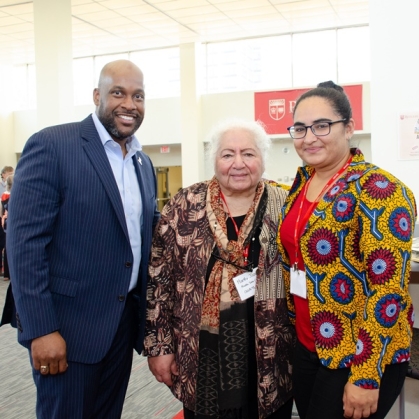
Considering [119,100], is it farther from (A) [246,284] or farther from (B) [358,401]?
(B) [358,401]

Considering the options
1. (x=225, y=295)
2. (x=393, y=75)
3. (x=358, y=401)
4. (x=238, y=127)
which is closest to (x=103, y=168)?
(x=238, y=127)

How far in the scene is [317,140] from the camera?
156 centimetres

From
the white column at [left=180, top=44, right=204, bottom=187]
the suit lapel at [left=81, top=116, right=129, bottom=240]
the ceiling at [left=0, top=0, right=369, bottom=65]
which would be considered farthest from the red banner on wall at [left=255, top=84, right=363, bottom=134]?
the suit lapel at [left=81, top=116, right=129, bottom=240]

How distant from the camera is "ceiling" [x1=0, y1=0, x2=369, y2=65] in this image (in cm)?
830

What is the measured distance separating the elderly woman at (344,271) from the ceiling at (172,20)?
24.1 ft

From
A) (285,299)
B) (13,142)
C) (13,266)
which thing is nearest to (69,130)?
(13,266)

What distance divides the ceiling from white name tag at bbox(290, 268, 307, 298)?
7.54 metres

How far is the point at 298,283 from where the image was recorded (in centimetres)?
159

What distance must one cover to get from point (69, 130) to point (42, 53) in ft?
18.7

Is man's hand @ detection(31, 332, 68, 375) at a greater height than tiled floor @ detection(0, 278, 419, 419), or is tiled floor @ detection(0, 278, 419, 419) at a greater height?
man's hand @ detection(31, 332, 68, 375)

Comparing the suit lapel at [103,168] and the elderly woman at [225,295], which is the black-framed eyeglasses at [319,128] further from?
the suit lapel at [103,168]

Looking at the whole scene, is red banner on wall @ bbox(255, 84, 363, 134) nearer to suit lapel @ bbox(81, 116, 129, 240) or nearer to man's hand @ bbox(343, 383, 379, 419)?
suit lapel @ bbox(81, 116, 129, 240)

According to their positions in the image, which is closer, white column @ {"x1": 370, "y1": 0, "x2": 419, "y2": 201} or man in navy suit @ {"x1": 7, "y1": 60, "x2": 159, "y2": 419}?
man in navy suit @ {"x1": 7, "y1": 60, "x2": 159, "y2": 419}

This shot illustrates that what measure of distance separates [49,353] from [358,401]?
1052 mm
